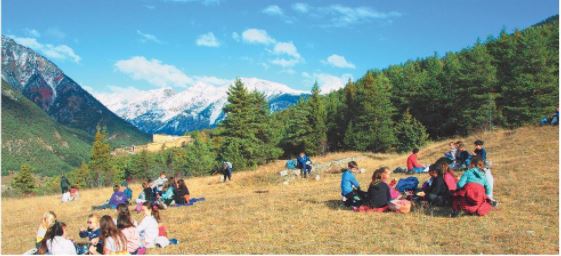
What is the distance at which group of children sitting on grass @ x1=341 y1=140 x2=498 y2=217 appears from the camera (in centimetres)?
1311

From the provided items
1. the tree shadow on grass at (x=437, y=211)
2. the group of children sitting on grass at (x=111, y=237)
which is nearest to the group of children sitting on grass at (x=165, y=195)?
the group of children sitting on grass at (x=111, y=237)

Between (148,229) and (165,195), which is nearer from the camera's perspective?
(148,229)

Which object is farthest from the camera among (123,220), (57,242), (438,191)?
(438,191)

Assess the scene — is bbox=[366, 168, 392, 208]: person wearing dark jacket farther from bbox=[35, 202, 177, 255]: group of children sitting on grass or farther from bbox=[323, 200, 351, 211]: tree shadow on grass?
bbox=[35, 202, 177, 255]: group of children sitting on grass

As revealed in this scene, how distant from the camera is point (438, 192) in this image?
570 inches

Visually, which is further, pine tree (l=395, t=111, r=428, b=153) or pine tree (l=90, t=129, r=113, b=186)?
pine tree (l=90, t=129, r=113, b=186)

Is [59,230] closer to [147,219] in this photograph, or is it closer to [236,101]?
[147,219]

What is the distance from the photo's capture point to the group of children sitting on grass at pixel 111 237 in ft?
33.2

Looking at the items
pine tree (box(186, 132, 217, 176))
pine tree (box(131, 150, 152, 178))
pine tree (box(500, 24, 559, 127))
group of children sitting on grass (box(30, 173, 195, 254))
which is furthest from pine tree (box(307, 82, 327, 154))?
pine tree (box(131, 150, 152, 178))

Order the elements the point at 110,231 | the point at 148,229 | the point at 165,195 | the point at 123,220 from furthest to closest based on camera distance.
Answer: the point at 165,195, the point at 148,229, the point at 123,220, the point at 110,231

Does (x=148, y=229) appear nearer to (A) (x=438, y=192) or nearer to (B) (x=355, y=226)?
(B) (x=355, y=226)

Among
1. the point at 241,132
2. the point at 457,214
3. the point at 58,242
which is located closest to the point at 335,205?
the point at 457,214

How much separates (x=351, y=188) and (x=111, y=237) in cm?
911

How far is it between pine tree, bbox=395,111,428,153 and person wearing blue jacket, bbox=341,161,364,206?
4850 centimetres
